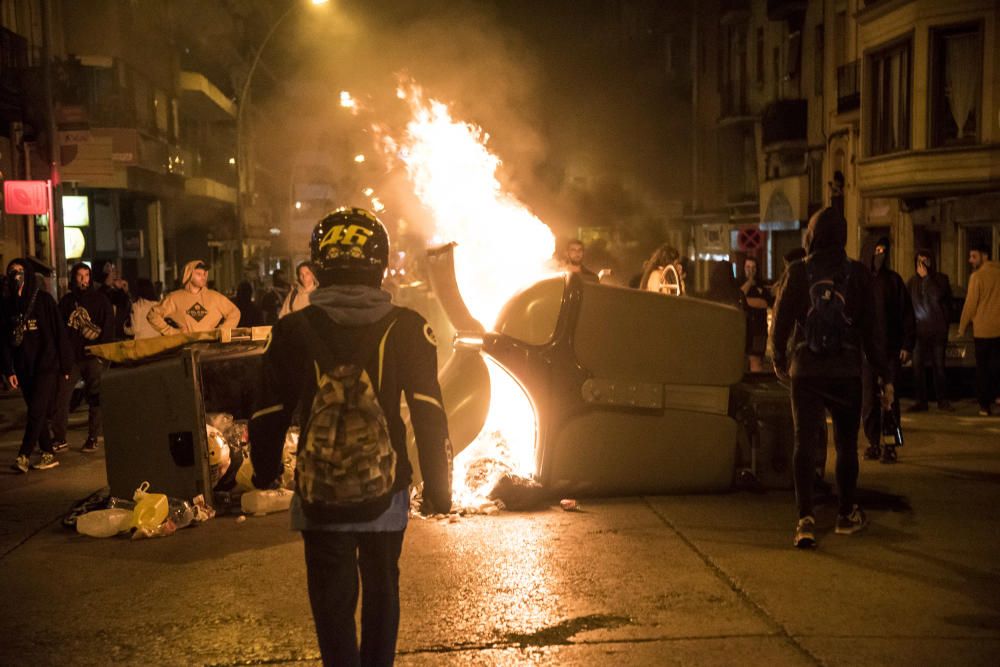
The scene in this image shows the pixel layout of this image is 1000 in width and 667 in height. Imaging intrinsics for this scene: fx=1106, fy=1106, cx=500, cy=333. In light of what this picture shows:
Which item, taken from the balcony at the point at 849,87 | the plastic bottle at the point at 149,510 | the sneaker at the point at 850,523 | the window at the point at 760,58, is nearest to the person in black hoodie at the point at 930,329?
the sneaker at the point at 850,523

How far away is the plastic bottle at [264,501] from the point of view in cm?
747

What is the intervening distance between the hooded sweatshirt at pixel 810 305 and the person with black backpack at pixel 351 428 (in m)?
3.23

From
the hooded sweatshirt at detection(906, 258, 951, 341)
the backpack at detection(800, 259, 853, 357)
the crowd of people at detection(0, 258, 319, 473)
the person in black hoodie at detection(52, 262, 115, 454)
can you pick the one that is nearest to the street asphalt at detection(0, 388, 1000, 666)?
the backpack at detection(800, 259, 853, 357)

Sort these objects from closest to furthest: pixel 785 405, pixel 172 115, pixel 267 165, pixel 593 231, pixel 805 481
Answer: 1. pixel 805 481
2. pixel 785 405
3. pixel 172 115
4. pixel 593 231
5. pixel 267 165

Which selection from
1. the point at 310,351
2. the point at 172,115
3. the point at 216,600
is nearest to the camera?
the point at 310,351

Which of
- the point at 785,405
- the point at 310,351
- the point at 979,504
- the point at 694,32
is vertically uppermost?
the point at 694,32

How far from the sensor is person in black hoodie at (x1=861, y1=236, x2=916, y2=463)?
918cm

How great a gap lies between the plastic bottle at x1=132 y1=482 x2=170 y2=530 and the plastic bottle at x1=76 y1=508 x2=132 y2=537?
0.08m

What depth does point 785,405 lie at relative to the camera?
795 cm

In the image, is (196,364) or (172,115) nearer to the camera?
(196,364)

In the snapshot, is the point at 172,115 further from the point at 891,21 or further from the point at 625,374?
the point at 625,374

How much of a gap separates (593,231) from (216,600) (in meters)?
36.6

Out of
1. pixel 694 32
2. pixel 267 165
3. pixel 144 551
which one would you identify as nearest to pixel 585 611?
pixel 144 551

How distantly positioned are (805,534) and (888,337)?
11.4 ft
